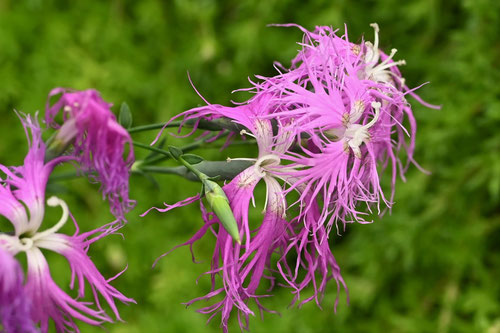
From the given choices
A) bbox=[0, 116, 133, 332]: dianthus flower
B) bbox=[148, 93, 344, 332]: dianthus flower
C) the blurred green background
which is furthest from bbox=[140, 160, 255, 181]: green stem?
the blurred green background

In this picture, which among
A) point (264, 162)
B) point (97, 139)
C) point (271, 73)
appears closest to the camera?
point (97, 139)

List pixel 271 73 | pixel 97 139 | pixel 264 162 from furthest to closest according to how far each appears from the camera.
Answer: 1. pixel 271 73
2. pixel 264 162
3. pixel 97 139

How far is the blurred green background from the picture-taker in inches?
53.2

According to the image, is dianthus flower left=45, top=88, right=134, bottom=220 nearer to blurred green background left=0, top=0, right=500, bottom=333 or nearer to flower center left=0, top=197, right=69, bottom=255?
flower center left=0, top=197, right=69, bottom=255

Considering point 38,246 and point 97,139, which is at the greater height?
point 97,139

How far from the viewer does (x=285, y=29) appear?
5.11 ft

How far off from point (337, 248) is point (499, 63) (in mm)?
574

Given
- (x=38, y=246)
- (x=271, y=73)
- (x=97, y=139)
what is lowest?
(x=271, y=73)

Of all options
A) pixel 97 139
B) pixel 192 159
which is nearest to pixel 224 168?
pixel 192 159

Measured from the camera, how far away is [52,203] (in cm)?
58

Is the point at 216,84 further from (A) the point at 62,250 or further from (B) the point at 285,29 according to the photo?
(A) the point at 62,250

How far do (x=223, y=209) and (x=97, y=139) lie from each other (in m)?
0.13

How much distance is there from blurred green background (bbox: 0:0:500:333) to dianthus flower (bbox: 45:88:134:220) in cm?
Result: 92

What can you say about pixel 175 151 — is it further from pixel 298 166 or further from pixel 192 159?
pixel 298 166
